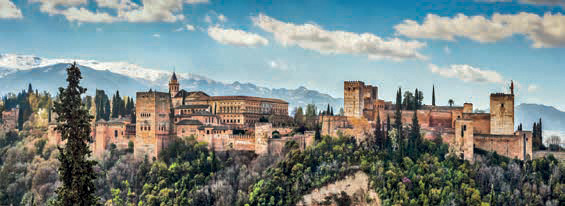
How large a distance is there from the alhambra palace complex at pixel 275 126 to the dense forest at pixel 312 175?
940 mm

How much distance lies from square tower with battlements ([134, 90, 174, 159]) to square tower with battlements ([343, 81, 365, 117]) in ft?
60.1

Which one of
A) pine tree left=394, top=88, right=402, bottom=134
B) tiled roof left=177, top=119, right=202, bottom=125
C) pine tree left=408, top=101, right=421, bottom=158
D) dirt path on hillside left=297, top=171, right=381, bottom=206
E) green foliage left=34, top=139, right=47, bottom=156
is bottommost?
dirt path on hillside left=297, top=171, right=381, bottom=206

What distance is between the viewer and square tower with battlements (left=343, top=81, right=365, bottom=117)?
60.0 m

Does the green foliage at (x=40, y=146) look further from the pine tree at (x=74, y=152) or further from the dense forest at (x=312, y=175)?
the pine tree at (x=74, y=152)

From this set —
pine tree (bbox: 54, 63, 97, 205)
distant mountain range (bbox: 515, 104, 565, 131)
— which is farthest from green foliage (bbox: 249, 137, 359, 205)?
distant mountain range (bbox: 515, 104, 565, 131)

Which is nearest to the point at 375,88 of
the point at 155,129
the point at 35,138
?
the point at 155,129

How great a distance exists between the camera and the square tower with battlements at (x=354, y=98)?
197 ft

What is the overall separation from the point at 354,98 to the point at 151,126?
20653 millimetres

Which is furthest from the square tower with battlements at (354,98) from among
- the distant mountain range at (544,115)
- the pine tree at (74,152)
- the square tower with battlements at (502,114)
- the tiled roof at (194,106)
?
the distant mountain range at (544,115)

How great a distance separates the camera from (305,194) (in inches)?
2078

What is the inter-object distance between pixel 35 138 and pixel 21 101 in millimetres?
14191

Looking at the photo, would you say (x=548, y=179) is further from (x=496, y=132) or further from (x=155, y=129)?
(x=155, y=129)

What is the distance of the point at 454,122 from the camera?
2208 inches

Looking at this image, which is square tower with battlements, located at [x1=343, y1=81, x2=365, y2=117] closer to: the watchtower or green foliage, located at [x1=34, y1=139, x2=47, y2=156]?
the watchtower
